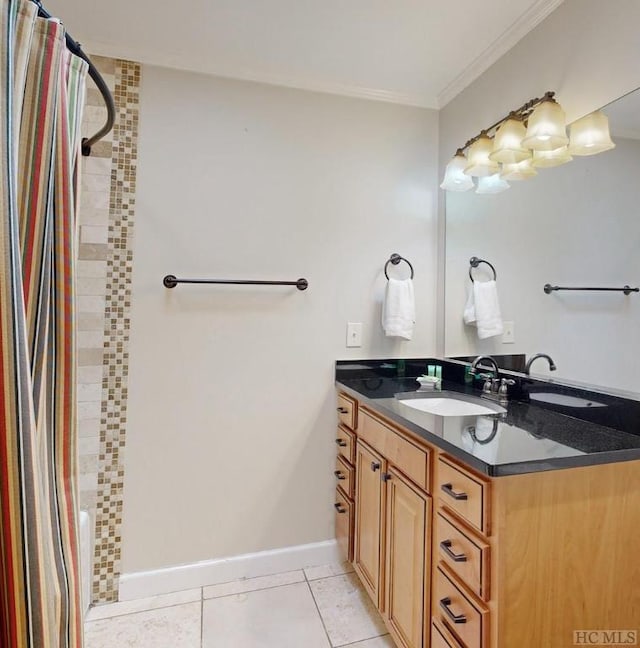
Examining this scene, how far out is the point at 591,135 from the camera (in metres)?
1.32

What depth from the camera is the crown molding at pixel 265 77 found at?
1.73m

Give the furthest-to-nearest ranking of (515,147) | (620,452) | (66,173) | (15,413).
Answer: (515,147) < (620,452) < (66,173) < (15,413)

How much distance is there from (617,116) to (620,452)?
3.42ft

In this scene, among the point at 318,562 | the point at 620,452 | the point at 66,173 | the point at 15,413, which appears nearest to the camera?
the point at 15,413

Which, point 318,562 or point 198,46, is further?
point 318,562

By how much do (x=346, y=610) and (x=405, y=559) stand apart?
58cm

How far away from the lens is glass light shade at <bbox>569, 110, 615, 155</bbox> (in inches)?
50.8

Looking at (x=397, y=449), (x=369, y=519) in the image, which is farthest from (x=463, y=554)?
(x=369, y=519)

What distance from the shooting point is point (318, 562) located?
196 centimetres

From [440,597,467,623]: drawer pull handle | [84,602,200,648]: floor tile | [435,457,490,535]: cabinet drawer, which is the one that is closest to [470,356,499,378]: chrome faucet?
[435,457,490,535]: cabinet drawer

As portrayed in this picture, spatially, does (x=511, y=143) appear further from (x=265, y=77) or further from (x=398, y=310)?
(x=265, y=77)


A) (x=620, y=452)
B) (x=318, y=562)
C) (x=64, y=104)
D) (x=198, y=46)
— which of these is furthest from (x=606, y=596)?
(x=198, y=46)

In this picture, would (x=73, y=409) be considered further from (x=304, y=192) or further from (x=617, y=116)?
(x=617, y=116)

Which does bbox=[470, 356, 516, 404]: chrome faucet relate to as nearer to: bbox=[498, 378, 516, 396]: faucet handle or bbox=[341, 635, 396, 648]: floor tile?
bbox=[498, 378, 516, 396]: faucet handle
